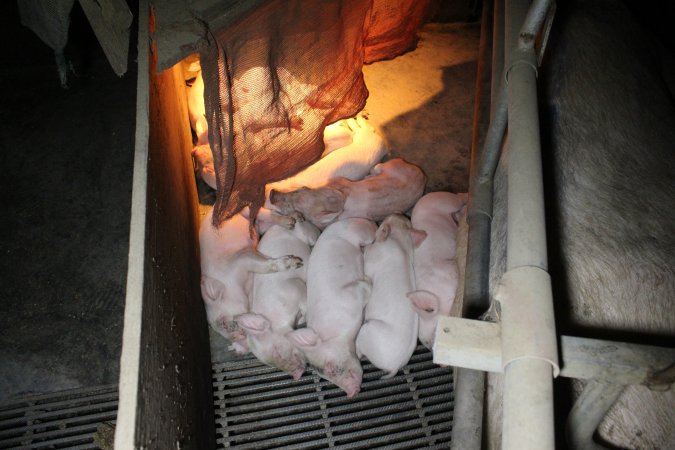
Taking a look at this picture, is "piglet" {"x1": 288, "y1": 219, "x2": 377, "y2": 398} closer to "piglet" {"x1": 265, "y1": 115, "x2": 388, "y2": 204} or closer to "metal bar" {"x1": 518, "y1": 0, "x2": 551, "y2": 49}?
"piglet" {"x1": 265, "y1": 115, "x2": 388, "y2": 204}

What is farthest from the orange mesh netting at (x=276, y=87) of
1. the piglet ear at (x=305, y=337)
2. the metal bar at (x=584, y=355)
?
the metal bar at (x=584, y=355)

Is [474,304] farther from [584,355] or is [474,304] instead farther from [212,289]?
[212,289]

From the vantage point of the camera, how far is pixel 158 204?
6.30 feet

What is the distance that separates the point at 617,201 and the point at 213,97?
1.61 meters

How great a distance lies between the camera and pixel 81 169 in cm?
341

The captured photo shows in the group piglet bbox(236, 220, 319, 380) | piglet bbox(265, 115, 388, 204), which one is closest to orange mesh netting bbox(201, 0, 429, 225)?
piglet bbox(265, 115, 388, 204)

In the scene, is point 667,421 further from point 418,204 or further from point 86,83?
point 86,83

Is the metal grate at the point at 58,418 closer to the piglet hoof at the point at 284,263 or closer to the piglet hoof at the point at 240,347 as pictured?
the piglet hoof at the point at 240,347

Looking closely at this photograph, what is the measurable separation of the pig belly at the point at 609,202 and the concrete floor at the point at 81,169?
135cm

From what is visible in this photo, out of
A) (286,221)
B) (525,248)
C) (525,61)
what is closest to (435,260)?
(286,221)

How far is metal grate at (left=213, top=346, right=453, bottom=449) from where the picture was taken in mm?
2367

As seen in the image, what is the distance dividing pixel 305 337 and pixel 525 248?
5.43 feet

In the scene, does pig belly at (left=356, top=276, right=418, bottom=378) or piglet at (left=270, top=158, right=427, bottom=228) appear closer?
pig belly at (left=356, top=276, right=418, bottom=378)

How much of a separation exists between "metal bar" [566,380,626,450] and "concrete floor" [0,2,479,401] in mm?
2010
